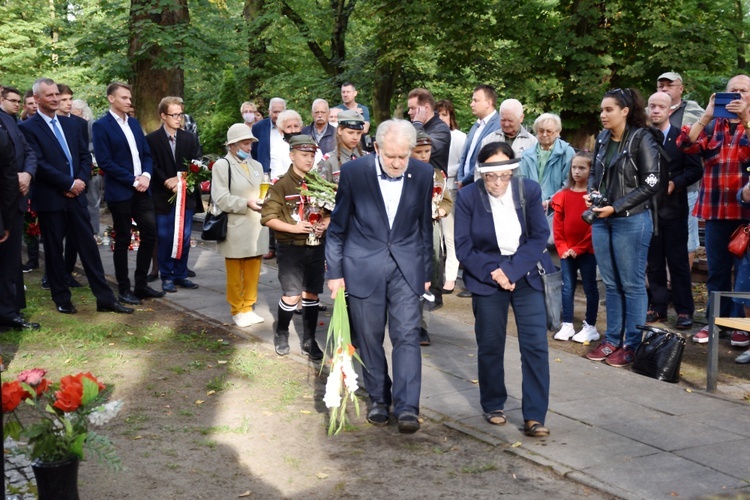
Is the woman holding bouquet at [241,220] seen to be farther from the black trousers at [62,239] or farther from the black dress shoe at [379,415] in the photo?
the black dress shoe at [379,415]

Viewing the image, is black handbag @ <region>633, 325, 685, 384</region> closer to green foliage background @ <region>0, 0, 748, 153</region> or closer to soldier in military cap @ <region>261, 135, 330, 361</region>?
soldier in military cap @ <region>261, 135, 330, 361</region>

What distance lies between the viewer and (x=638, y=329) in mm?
8141

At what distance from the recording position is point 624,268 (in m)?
8.08

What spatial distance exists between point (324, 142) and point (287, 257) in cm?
455

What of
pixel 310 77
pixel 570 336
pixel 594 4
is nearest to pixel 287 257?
pixel 570 336

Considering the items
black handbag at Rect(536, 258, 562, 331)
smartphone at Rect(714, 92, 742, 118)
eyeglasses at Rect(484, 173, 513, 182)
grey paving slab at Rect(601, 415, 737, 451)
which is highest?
smartphone at Rect(714, 92, 742, 118)

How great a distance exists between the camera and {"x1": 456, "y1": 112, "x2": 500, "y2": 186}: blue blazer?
33.9 feet

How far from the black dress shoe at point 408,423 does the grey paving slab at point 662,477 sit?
1.21 meters

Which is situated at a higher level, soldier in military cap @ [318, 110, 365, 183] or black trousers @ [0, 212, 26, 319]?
soldier in military cap @ [318, 110, 365, 183]

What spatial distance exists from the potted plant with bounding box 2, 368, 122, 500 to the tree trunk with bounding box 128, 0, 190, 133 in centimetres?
1202

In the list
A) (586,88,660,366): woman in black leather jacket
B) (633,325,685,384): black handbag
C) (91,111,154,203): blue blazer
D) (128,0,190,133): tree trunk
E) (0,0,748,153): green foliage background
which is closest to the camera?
(633,325,685,384): black handbag

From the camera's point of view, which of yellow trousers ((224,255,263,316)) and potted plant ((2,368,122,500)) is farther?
yellow trousers ((224,255,263,316))

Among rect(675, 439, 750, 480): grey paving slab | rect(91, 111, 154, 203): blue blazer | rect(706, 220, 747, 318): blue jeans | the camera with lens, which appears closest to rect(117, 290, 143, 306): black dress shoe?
rect(91, 111, 154, 203): blue blazer

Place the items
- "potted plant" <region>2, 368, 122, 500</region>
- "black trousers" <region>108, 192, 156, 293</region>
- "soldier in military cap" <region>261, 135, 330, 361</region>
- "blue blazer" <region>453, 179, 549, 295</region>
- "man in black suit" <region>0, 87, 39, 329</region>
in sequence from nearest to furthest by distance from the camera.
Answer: "potted plant" <region>2, 368, 122, 500</region> < "blue blazer" <region>453, 179, 549, 295</region> < "soldier in military cap" <region>261, 135, 330, 361</region> < "man in black suit" <region>0, 87, 39, 329</region> < "black trousers" <region>108, 192, 156, 293</region>
